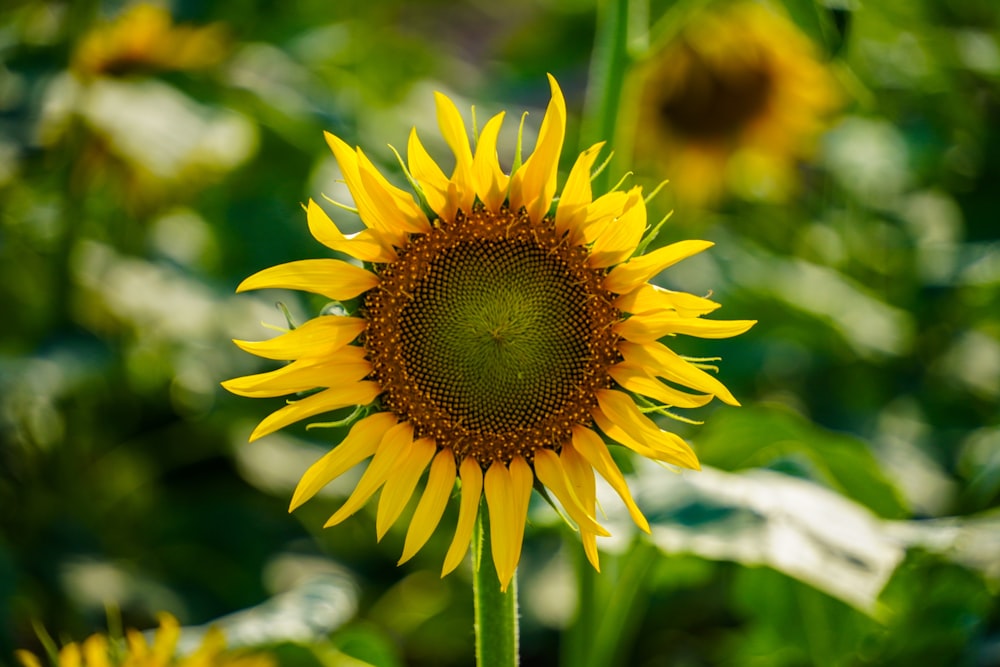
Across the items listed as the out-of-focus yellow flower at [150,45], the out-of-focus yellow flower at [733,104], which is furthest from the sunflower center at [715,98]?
the out-of-focus yellow flower at [150,45]

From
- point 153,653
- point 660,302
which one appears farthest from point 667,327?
point 153,653

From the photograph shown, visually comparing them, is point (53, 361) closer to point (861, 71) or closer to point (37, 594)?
point (37, 594)

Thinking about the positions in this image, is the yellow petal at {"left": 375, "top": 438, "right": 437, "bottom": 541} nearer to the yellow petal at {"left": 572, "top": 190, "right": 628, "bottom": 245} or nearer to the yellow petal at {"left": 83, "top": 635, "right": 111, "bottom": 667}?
the yellow petal at {"left": 572, "top": 190, "right": 628, "bottom": 245}

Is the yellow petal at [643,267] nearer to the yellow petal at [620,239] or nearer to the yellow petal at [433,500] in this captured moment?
the yellow petal at [620,239]

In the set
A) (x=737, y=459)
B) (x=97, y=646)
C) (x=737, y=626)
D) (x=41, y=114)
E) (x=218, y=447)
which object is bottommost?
(x=737, y=626)

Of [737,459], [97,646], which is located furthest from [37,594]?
[737,459]
